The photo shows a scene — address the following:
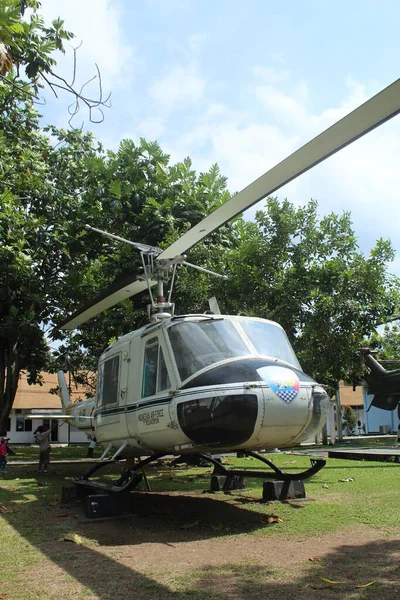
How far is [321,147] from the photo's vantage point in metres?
4.73

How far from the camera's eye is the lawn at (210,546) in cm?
501

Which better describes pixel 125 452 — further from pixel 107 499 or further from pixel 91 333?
pixel 91 333

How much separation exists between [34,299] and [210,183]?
22.8ft

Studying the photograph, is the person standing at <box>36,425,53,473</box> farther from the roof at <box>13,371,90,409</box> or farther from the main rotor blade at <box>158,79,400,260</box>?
the roof at <box>13,371,90,409</box>

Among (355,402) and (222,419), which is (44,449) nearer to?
(222,419)

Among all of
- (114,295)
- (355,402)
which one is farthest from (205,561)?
(355,402)

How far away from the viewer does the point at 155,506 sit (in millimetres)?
9539

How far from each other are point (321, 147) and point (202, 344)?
3825 mm

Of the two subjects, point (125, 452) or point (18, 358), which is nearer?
point (125, 452)

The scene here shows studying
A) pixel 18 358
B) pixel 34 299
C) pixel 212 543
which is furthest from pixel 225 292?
pixel 18 358

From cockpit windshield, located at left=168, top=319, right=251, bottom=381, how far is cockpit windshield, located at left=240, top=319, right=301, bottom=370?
255 mm

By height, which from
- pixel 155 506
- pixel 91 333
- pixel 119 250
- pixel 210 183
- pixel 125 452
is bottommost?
pixel 155 506

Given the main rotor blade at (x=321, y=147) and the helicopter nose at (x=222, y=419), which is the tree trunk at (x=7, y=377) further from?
the main rotor blade at (x=321, y=147)

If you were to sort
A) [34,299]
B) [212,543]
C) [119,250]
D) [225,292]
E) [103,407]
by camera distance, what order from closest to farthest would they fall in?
[212,543] < [103,407] < [225,292] < [119,250] < [34,299]
